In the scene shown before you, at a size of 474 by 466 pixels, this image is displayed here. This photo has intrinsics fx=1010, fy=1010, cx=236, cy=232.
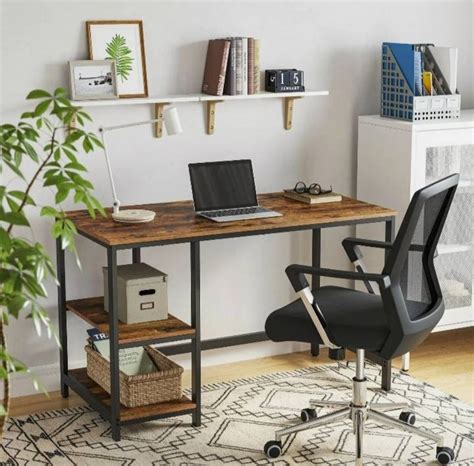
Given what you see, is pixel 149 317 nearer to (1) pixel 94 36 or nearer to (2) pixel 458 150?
(1) pixel 94 36

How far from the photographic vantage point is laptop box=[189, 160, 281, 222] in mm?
3826

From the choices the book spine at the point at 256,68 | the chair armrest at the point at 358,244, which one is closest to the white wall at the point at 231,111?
the book spine at the point at 256,68

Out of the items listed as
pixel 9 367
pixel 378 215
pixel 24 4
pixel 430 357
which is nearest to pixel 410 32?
pixel 378 215

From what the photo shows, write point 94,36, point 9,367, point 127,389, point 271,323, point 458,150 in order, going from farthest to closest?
point 458,150, point 94,36, point 127,389, point 271,323, point 9,367

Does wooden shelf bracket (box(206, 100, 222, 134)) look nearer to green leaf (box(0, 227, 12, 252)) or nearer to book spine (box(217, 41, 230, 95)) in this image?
book spine (box(217, 41, 230, 95))

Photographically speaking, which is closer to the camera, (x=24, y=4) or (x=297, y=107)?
(x=24, y=4)

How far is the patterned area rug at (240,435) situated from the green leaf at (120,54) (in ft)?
4.29

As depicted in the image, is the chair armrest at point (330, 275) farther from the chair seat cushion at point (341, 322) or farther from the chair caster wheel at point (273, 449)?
the chair caster wheel at point (273, 449)

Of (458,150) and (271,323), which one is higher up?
(458,150)

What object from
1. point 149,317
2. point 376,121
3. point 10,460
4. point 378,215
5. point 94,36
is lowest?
point 10,460

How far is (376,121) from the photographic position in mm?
4352

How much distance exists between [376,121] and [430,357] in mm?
1072

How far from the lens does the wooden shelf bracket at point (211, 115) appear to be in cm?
411

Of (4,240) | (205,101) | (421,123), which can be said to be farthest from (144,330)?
(4,240)
